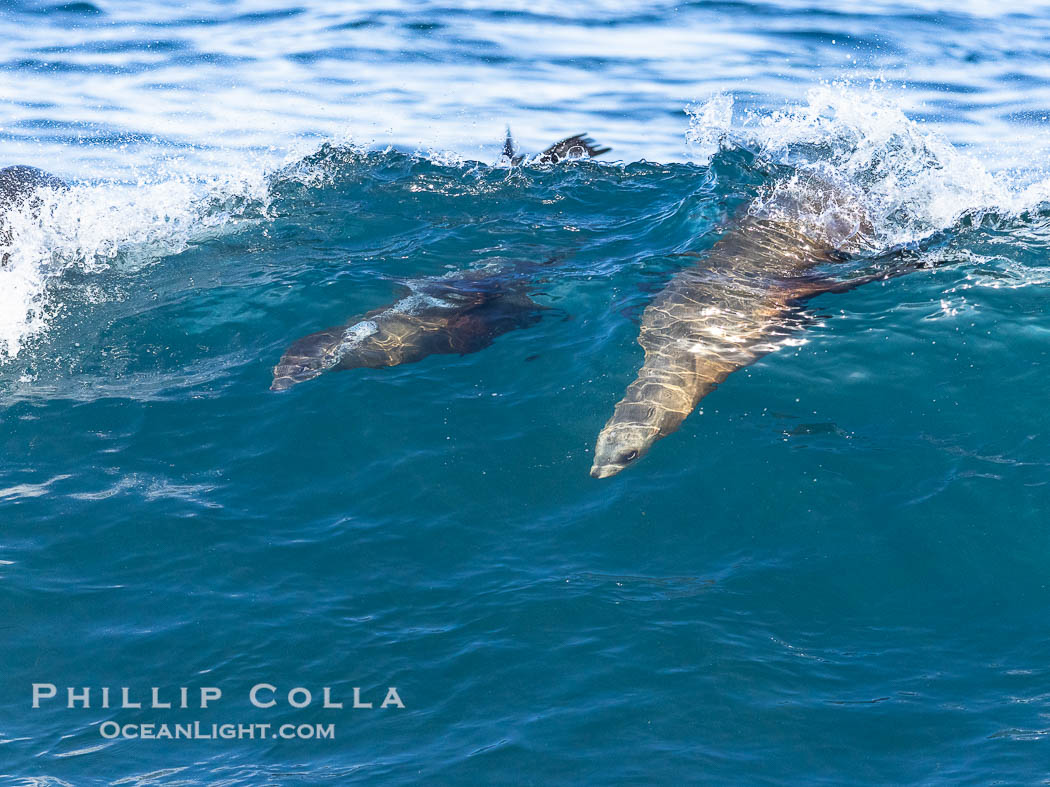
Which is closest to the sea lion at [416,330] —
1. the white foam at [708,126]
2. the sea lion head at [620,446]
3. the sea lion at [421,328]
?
the sea lion at [421,328]

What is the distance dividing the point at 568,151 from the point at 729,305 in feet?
14.5

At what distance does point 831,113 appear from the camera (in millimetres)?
14938

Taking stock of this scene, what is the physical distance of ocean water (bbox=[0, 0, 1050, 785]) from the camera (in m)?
5.72

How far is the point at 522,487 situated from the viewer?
7.59 metres

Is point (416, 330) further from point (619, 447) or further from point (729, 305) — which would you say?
point (729, 305)

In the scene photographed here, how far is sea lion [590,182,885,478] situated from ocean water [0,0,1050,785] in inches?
7.4

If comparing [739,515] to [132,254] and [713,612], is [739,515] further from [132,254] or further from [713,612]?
[132,254]

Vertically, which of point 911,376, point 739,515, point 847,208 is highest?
point 847,208

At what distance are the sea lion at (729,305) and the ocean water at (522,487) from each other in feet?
0.62

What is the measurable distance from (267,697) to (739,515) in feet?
10.9

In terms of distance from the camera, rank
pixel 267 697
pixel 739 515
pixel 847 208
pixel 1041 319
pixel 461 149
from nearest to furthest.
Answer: pixel 267 697, pixel 739 515, pixel 1041 319, pixel 847 208, pixel 461 149

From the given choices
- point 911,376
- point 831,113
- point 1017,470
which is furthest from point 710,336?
point 831,113

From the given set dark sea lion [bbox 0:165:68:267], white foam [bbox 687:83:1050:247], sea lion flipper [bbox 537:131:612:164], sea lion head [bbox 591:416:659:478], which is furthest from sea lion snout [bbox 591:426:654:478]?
dark sea lion [bbox 0:165:68:267]

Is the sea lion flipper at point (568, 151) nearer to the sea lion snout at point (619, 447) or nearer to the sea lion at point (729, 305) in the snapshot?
the sea lion at point (729, 305)
